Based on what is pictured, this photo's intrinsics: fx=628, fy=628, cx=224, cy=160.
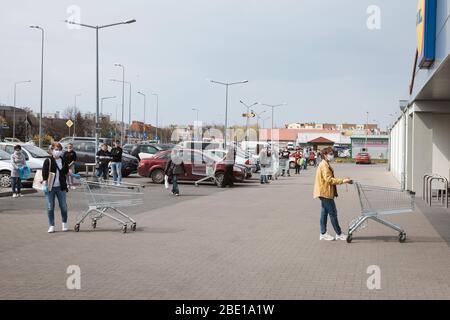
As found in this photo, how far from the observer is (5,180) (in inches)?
886

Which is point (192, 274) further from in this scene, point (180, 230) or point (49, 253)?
point (180, 230)

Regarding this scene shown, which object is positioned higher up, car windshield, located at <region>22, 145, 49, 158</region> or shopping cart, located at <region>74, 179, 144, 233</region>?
car windshield, located at <region>22, 145, 49, 158</region>

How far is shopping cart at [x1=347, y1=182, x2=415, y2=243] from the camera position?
11.8 metres

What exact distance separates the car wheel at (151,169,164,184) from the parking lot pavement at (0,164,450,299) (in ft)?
36.9

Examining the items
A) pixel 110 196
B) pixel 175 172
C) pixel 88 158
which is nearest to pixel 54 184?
pixel 110 196

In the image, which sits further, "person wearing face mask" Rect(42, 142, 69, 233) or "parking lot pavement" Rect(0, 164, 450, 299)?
"person wearing face mask" Rect(42, 142, 69, 233)

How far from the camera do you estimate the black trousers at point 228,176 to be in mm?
27244

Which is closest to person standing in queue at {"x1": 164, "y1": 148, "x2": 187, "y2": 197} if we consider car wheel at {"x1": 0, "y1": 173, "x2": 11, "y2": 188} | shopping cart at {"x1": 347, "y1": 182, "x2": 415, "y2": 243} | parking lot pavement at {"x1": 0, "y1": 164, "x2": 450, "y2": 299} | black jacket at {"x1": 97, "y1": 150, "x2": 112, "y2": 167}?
black jacket at {"x1": 97, "y1": 150, "x2": 112, "y2": 167}

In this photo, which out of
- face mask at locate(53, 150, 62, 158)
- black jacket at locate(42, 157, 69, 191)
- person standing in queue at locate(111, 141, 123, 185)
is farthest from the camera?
person standing in queue at locate(111, 141, 123, 185)

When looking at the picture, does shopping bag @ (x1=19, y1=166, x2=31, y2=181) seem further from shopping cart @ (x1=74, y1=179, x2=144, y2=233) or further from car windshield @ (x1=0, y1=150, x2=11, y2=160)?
shopping cart @ (x1=74, y1=179, x2=144, y2=233)

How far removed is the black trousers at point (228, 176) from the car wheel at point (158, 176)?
282cm

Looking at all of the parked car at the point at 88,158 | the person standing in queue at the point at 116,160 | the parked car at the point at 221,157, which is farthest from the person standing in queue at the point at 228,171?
the parked car at the point at 88,158

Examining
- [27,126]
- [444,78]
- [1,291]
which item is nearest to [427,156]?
[444,78]
